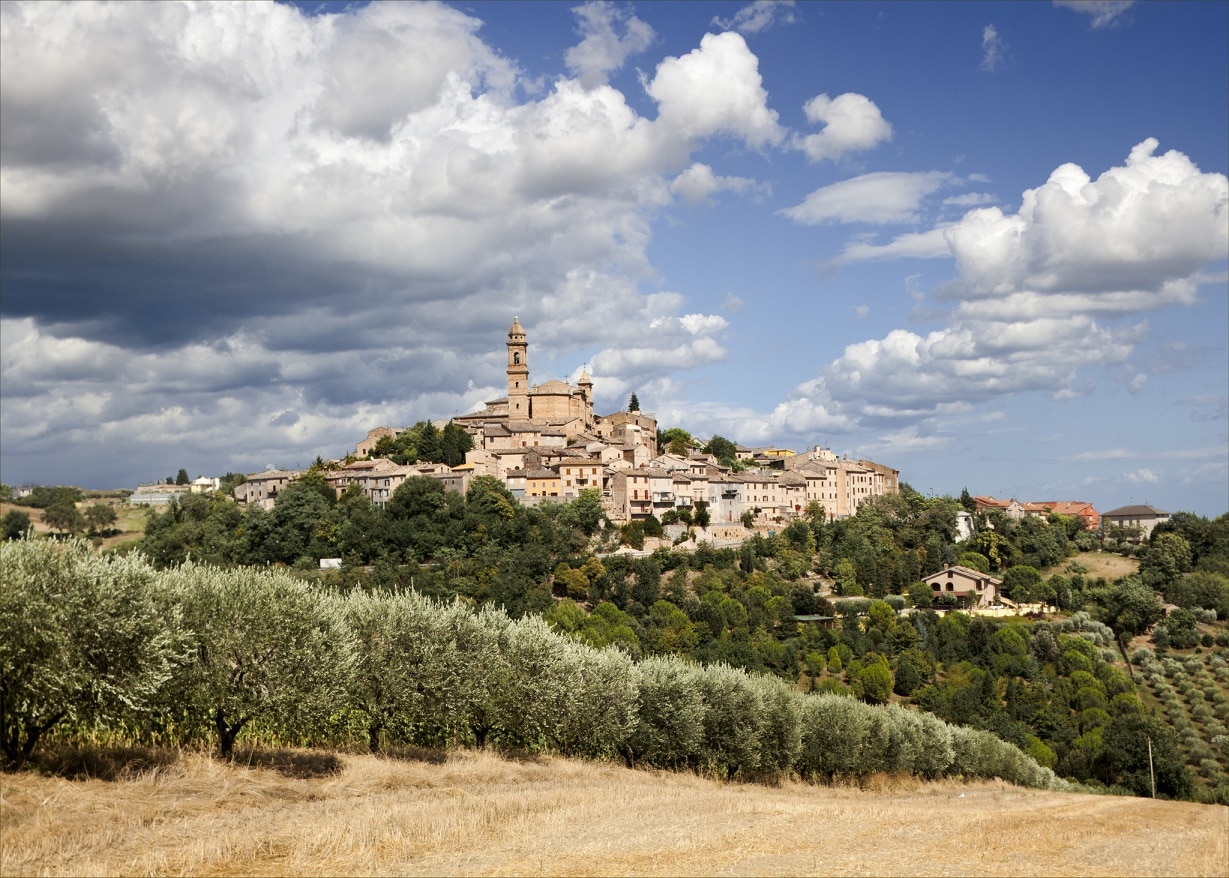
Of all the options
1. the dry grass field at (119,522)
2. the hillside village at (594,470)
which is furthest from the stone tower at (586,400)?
the dry grass field at (119,522)

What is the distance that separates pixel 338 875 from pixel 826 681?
6229 centimetres

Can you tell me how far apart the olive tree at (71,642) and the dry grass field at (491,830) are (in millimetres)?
1469

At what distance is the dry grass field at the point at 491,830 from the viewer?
1553 centimetres

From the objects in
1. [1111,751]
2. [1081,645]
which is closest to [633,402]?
[1081,645]

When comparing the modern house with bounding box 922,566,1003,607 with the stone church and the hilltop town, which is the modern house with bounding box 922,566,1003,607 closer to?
the hilltop town

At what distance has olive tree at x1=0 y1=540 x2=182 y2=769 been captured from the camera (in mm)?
19016

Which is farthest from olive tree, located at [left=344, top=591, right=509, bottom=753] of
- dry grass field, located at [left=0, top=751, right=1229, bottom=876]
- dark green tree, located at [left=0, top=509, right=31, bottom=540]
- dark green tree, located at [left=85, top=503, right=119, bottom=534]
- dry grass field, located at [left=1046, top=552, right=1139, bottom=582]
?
dark green tree, located at [left=85, top=503, right=119, bottom=534]

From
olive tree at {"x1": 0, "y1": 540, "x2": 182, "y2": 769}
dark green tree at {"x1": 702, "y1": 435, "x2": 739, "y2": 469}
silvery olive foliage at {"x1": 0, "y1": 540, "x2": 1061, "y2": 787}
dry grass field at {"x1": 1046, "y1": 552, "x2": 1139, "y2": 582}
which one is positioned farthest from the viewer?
dark green tree at {"x1": 702, "y1": 435, "x2": 739, "y2": 469}

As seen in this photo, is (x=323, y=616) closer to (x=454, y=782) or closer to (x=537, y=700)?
(x=454, y=782)

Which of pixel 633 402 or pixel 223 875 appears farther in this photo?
pixel 633 402

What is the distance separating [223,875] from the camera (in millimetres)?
14594

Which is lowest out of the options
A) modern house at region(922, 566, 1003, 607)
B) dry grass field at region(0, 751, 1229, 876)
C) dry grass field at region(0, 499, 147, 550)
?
modern house at region(922, 566, 1003, 607)

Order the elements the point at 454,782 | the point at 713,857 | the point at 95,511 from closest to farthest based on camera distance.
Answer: the point at 713,857 → the point at 454,782 → the point at 95,511

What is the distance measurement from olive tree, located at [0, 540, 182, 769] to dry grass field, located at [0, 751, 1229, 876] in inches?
57.8
